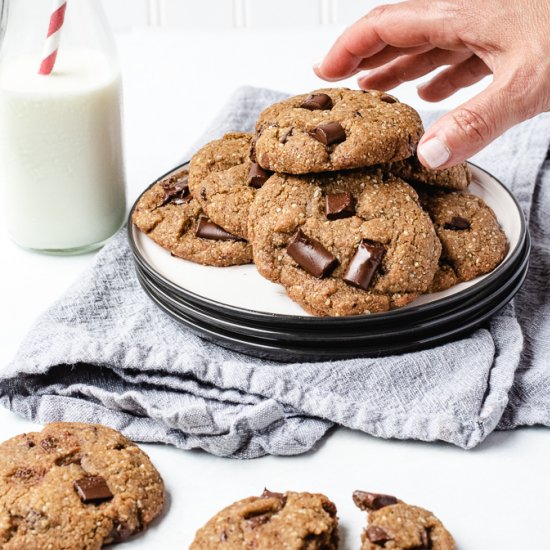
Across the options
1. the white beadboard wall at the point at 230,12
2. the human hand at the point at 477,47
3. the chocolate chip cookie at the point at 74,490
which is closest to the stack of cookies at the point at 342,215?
the human hand at the point at 477,47

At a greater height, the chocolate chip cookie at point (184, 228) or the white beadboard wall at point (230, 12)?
the chocolate chip cookie at point (184, 228)

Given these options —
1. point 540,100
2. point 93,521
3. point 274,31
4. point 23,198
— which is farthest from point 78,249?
point 274,31

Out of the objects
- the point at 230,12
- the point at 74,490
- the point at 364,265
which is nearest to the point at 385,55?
the point at 364,265

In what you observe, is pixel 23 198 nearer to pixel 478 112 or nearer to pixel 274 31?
pixel 478 112

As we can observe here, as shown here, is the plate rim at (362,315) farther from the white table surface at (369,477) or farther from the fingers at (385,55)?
the fingers at (385,55)

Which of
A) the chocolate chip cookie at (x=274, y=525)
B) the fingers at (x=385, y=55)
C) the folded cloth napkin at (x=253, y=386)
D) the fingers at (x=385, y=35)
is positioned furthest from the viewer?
the fingers at (x=385, y=55)

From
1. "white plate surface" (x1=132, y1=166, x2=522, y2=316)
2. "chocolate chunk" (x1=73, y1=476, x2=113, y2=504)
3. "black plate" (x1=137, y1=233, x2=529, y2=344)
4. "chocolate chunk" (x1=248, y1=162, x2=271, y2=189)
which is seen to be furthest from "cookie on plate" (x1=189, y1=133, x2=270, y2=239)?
"chocolate chunk" (x1=73, y1=476, x2=113, y2=504)
